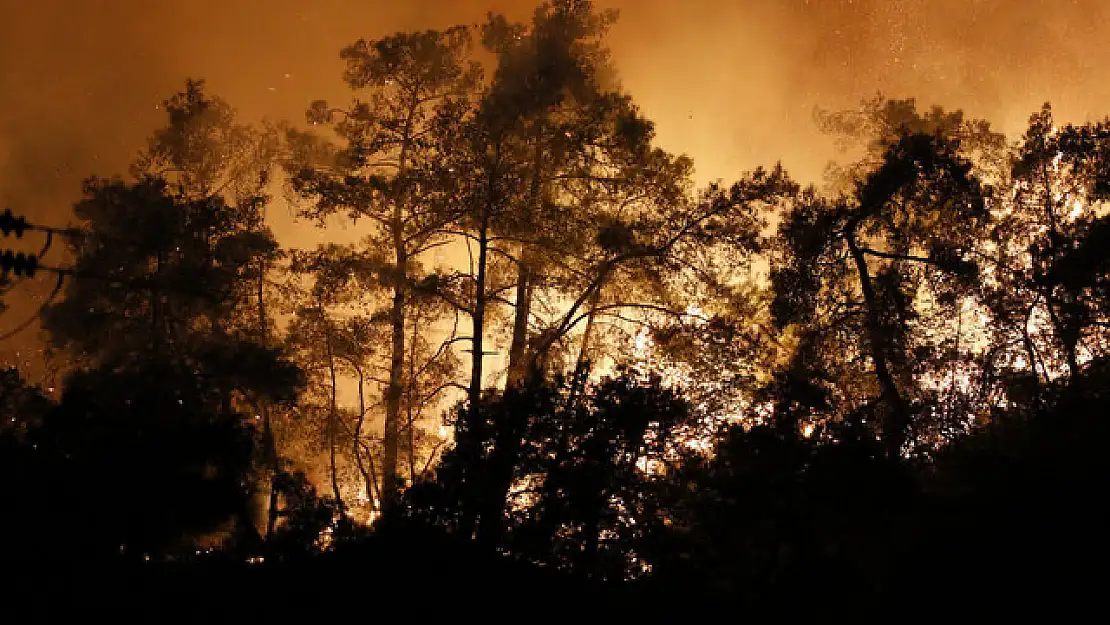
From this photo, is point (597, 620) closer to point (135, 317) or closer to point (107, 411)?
point (107, 411)

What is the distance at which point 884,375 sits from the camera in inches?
567

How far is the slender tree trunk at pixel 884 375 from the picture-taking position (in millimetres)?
12655

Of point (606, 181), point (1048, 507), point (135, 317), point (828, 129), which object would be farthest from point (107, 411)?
point (828, 129)

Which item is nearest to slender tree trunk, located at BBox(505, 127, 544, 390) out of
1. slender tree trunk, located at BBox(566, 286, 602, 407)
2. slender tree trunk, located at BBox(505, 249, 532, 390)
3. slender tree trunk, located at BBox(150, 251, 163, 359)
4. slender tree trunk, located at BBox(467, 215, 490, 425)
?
slender tree trunk, located at BBox(505, 249, 532, 390)

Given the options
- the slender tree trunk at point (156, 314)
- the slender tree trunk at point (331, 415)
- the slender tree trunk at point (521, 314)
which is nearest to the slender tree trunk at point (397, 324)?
the slender tree trunk at point (331, 415)

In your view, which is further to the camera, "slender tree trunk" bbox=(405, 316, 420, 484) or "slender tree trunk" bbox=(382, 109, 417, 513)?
"slender tree trunk" bbox=(405, 316, 420, 484)

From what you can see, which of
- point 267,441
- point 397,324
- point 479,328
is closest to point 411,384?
point 397,324

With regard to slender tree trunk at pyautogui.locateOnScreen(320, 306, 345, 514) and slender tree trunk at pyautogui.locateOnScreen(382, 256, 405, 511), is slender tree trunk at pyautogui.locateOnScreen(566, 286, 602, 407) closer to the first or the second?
slender tree trunk at pyautogui.locateOnScreen(382, 256, 405, 511)

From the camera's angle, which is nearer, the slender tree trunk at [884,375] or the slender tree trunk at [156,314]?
the slender tree trunk at [884,375]

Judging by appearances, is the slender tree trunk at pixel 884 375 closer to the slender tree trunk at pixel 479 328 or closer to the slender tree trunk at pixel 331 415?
the slender tree trunk at pixel 479 328

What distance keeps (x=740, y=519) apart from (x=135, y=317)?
14811mm

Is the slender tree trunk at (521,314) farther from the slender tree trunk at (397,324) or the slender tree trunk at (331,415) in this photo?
the slender tree trunk at (331,415)

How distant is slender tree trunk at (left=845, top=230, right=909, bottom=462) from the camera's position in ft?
41.5

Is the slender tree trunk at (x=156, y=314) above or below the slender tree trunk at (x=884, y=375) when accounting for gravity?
above
